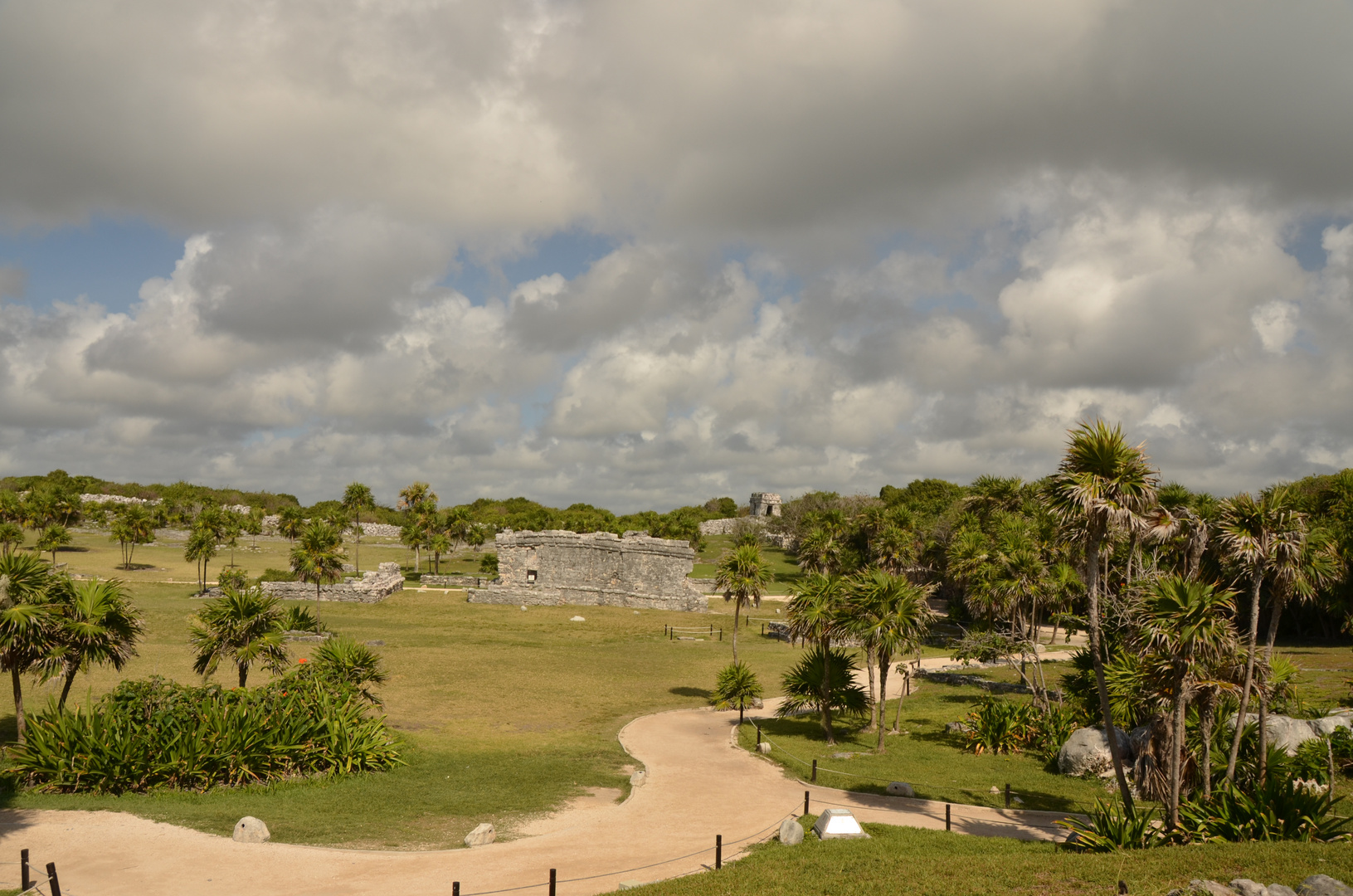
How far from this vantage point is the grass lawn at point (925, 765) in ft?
66.6

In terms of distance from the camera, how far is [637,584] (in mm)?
68312

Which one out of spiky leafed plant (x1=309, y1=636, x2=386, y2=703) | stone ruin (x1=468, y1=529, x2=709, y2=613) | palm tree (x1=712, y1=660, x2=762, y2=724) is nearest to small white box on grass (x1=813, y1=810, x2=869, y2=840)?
palm tree (x1=712, y1=660, x2=762, y2=724)

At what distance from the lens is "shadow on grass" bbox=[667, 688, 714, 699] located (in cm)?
3388

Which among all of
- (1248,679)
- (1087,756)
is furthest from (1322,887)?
(1087,756)

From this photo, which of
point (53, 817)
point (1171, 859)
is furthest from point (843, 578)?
point (53, 817)

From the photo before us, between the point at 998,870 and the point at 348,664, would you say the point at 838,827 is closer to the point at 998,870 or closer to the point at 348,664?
the point at 998,870

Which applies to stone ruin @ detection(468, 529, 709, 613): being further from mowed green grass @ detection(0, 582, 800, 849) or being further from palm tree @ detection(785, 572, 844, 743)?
palm tree @ detection(785, 572, 844, 743)

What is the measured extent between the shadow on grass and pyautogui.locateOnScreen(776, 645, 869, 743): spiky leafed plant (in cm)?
598

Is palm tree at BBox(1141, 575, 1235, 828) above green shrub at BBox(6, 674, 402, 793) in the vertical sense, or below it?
above

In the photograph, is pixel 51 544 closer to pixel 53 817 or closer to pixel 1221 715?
pixel 53 817

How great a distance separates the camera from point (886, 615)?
82.7ft

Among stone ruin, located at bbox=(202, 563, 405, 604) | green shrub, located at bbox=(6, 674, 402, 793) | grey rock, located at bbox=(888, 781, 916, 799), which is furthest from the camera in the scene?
stone ruin, located at bbox=(202, 563, 405, 604)

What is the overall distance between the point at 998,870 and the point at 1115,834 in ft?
9.22

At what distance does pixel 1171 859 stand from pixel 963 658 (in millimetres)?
21624
